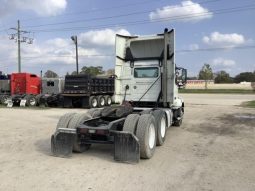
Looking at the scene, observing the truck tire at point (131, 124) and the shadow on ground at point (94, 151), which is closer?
the truck tire at point (131, 124)

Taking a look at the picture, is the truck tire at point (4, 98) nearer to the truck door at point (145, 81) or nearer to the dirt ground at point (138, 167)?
the dirt ground at point (138, 167)

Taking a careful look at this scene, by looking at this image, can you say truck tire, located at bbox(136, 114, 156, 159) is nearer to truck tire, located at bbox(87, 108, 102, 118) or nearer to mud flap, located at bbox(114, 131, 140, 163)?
mud flap, located at bbox(114, 131, 140, 163)

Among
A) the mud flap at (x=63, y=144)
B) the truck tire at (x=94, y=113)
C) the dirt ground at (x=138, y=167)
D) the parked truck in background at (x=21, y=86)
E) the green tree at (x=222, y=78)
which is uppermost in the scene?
the green tree at (x=222, y=78)

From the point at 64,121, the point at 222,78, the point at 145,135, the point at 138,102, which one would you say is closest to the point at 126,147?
the point at 145,135

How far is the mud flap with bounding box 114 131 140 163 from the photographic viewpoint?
24.7 feet

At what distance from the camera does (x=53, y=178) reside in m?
6.39

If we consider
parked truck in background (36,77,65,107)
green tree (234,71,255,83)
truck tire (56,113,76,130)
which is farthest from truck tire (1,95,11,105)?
green tree (234,71,255,83)

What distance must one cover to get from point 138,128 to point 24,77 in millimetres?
23075

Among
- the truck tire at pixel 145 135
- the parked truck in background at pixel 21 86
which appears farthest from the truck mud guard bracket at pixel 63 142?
the parked truck in background at pixel 21 86

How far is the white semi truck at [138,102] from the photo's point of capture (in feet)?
26.6

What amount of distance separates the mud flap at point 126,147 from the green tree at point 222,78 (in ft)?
436

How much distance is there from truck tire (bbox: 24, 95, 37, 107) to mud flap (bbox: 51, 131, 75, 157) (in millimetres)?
19519

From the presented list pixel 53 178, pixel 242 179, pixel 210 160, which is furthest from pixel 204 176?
pixel 53 178

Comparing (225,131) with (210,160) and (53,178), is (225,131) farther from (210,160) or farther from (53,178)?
(53,178)
